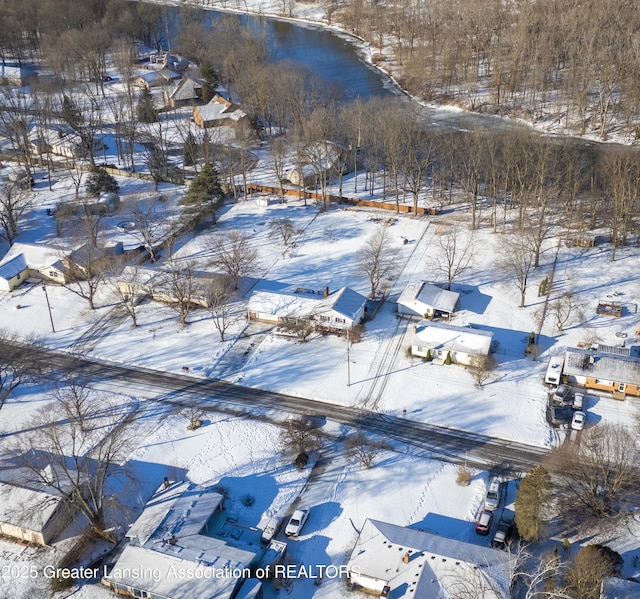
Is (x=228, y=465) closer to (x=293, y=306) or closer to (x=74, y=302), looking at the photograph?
(x=293, y=306)

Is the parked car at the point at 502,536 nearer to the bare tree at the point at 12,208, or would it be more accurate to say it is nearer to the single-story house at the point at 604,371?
the single-story house at the point at 604,371

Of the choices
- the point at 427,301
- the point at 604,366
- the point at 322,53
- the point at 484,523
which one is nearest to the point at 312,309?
the point at 427,301

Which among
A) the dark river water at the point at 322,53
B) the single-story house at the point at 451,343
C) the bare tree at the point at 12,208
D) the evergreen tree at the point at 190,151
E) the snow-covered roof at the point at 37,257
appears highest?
the dark river water at the point at 322,53

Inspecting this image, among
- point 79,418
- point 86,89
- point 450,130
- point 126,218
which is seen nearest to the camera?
point 79,418

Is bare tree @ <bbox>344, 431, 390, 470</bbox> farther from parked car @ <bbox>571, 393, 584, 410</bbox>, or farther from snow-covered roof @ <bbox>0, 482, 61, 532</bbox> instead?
snow-covered roof @ <bbox>0, 482, 61, 532</bbox>

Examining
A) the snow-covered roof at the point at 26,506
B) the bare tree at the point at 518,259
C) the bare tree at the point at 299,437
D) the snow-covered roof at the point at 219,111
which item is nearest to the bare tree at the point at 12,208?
the snow-covered roof at the point at 219,111

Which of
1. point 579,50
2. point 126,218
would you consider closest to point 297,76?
point 126,218

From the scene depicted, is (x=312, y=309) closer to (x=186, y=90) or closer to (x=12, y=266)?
(x=12, y=266)
